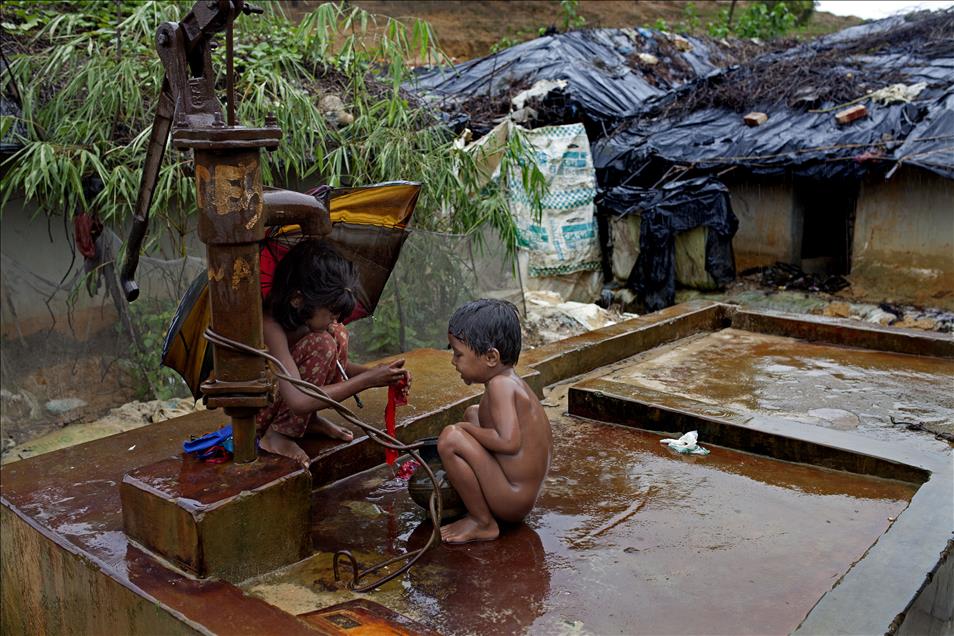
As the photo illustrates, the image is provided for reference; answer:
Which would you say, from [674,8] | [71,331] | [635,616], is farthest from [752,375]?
[674,8]

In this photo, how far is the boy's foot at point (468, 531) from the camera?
10.9ft

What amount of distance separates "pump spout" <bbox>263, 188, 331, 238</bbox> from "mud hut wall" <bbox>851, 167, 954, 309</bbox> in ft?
30.8

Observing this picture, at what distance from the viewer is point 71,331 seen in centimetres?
641

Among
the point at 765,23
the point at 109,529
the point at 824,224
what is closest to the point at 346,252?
the point at 109,529

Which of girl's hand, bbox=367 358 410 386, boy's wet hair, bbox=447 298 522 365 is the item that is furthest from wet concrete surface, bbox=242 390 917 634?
boy's wet hair, bbox=447 298 522 365

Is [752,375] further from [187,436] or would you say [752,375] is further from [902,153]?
[902,153]

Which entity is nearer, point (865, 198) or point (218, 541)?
point (218, 541)

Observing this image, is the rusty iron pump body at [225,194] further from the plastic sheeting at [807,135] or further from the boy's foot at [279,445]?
the plastic sheeting at [807,135]

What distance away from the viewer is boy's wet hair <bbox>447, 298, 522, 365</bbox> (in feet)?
10.5

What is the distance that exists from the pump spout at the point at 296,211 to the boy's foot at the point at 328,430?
113cm

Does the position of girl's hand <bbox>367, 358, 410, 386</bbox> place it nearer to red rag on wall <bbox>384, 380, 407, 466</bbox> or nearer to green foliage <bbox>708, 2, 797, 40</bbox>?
red rag on wall <bbox>384, 380, 407, 466</bbox>

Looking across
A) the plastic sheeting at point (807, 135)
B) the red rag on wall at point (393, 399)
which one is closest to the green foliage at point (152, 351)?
the red rag on wall at point (393, 399)

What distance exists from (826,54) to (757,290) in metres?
5.09

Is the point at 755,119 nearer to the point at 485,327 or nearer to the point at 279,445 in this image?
the point at 485,327
